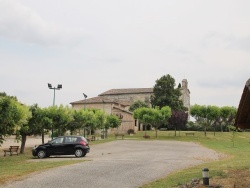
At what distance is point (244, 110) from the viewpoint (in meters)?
10.7

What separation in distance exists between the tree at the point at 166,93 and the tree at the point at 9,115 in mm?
59202

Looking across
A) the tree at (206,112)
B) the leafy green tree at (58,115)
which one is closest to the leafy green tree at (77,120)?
the leafy green tree at (58,115)

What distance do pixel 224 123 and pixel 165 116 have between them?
1662cm

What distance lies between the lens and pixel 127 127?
76875mm

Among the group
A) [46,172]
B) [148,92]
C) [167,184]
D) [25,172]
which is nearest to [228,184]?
[167,184]

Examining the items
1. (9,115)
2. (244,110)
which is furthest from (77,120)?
(244,110)

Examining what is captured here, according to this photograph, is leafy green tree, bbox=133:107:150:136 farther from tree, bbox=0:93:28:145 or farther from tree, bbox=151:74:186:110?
tree, bbox=0:93:28:145

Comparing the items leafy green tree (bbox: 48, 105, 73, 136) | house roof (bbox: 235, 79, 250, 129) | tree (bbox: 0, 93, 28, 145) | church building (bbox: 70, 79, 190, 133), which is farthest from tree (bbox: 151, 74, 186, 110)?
house roof (bbox: 235, 79, 250, 129)

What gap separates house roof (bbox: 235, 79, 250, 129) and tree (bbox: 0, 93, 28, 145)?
50.2 feet

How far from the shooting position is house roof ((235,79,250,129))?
966cm

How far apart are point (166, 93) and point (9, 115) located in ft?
202

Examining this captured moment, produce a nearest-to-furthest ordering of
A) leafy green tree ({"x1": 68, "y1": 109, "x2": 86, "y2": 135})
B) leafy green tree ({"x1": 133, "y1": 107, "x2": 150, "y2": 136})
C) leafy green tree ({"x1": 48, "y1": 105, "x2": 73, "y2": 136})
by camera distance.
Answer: leafy green tree ({"x1": 48, "y1": 105, "x2": 73, "y2": 136}), leafy green tree ({"x1": 68, "y1": 109, "x2": 86, "y2": 135}), leafy green tree ({"x1": 133, "y1": 107, "x2": 150, "y2": 136})

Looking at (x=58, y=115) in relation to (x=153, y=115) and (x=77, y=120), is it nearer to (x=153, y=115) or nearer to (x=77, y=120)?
(x=77, y=120)

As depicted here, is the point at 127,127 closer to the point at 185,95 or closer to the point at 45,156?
the point at 185,95
